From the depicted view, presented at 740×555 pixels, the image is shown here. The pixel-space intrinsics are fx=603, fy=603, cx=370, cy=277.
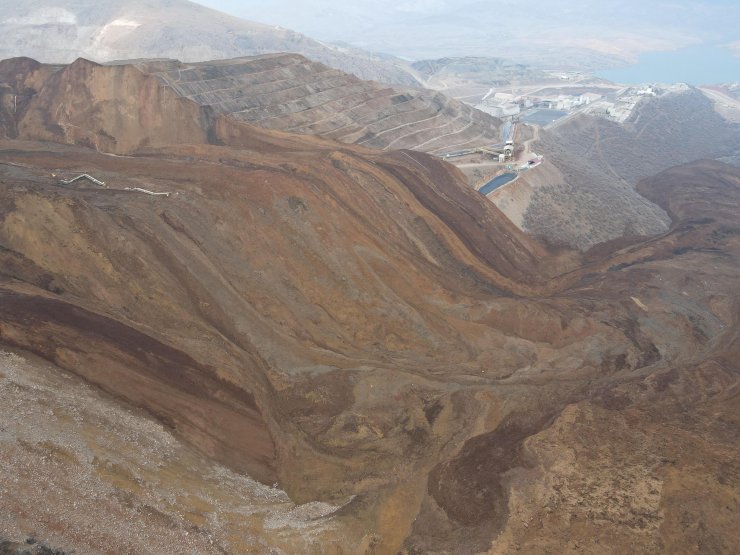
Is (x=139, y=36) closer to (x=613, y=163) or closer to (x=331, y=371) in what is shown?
(x=613, y=163)

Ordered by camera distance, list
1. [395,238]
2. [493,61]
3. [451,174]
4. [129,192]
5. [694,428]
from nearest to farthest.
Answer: [694,428] → [129,192] → [395,238] → [451,174] → [493,61]

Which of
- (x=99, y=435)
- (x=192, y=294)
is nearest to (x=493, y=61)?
(x=192, y=294)

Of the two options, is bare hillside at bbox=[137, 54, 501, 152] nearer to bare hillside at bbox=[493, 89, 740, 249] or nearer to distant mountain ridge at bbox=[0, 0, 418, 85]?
bare hillside at bbox=[493, 89, 740, 249]

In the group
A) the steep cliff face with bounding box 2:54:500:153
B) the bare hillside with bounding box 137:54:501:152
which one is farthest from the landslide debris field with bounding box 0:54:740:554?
the bare hillside with bounding box 137:54:501:152

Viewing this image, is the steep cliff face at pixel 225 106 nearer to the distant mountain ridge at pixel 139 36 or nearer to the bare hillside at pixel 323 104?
the bare hillside at pixel 323 104

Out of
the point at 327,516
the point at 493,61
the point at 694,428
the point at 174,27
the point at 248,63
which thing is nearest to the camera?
the point at 327,516

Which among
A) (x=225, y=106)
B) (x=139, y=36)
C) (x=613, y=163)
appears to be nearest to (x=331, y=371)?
(x=225, y=106)

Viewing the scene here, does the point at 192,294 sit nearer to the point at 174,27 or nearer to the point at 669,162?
the point at 669,162
